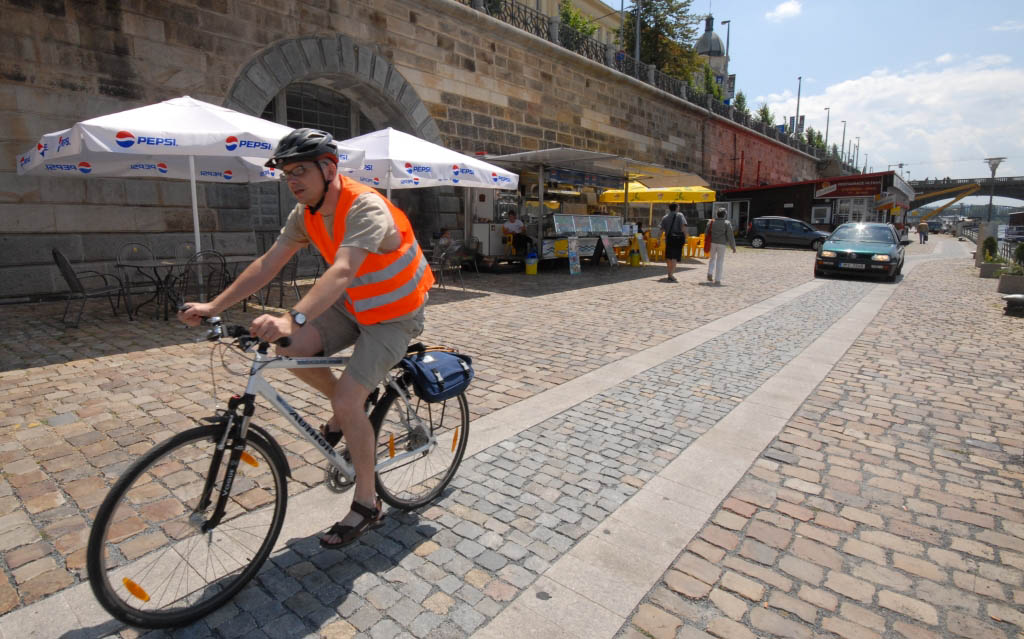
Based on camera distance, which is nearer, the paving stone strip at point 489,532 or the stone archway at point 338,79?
the paving stone strip at point 489,532

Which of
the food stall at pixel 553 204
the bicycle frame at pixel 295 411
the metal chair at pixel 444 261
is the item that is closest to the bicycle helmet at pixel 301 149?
the bicycle frame at pixel 295 411

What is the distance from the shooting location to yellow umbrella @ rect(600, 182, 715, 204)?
1969 centimetres

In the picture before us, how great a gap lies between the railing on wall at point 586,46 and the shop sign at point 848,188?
6.95 m

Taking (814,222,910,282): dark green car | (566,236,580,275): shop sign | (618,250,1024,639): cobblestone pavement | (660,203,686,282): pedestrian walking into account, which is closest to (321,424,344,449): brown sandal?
(618,250,1024,639): cobblestone pavement

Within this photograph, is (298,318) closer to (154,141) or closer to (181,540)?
(181,540)

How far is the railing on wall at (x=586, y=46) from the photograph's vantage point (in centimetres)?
1697

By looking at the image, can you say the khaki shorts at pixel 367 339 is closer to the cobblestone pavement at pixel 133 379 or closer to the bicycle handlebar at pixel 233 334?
the bicycle handlebar at pixel 233 334

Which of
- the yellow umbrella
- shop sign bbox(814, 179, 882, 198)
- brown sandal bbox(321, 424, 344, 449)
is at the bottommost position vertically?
brown sandal bbox(321, 424, 344, 449)

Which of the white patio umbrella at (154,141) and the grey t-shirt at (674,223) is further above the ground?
the white patio umbrella at (154,141)

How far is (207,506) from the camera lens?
229 centimetres

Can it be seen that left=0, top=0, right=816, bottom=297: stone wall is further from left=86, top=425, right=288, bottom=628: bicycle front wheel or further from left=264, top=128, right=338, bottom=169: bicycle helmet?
left=264, top=128, right=338, bottom=169: bicycle helmet

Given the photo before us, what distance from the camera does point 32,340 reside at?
625 cm

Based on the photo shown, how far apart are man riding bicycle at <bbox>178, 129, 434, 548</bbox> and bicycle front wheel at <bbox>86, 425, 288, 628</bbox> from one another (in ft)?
1.09

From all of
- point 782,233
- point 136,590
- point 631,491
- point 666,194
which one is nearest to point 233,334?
point 136,590
